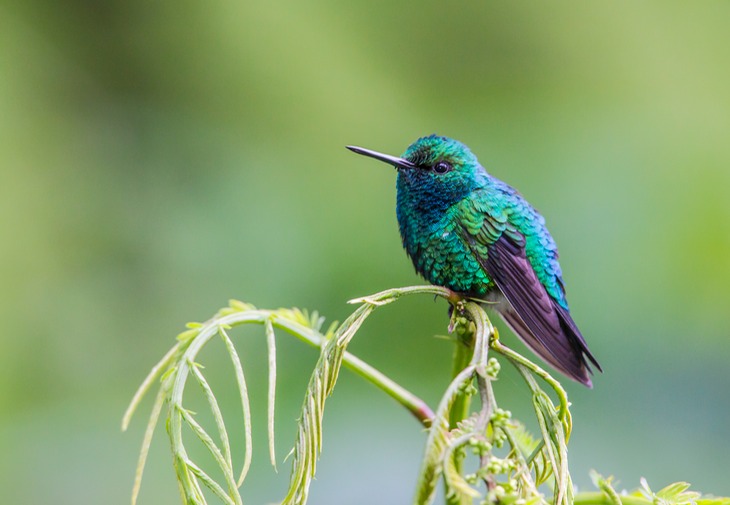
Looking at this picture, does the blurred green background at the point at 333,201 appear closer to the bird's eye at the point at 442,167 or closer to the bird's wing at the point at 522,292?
the bird's wing at the point at 522,292

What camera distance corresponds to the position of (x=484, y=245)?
2.04 m

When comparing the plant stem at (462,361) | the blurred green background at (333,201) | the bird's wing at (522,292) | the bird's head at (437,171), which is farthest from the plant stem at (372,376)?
the blurred green background at (333,201)

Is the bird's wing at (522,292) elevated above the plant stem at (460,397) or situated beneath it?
elevated above

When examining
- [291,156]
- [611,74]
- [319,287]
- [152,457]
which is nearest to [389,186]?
[291,156]

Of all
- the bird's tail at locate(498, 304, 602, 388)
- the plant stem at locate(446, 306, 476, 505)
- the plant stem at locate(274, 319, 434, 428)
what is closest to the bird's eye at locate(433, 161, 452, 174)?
the bird's tail at locate(498, 304, 602, 388)

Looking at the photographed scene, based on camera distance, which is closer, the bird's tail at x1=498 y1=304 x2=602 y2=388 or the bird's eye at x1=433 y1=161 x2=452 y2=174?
the bird's tail at x1=498 y1=304 x2=602 y2=388

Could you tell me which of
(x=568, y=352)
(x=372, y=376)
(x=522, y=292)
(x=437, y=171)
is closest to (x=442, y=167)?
(x=437, y=171)

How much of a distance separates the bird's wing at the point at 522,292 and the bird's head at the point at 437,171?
8 centimetres

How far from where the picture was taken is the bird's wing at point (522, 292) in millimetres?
1931

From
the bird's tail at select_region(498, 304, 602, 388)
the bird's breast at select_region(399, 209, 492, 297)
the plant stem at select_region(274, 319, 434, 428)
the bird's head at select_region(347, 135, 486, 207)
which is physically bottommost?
the plant stem at select_region(274, 319, 434, 428)

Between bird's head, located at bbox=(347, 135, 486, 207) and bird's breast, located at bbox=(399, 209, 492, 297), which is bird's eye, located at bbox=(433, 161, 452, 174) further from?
bird's breast, located at bbox=(399, 209, 492, 297)

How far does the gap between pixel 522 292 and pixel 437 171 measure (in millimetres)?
454

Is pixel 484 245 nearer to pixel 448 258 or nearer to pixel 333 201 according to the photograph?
pixel 448 258

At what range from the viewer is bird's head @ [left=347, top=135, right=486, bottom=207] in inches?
84.5
